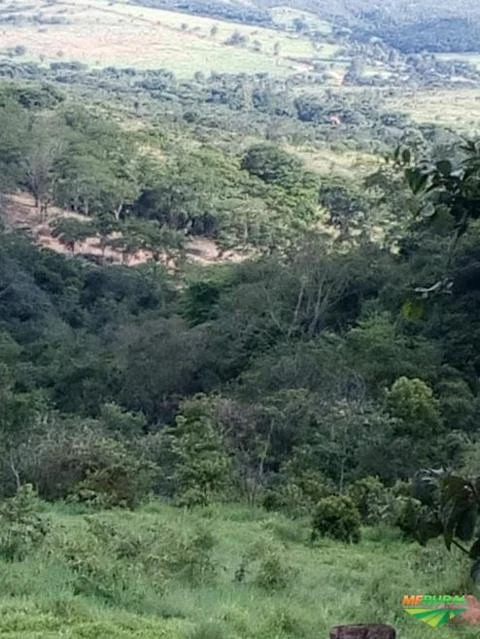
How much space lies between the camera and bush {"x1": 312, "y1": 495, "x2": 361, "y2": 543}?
8047mm

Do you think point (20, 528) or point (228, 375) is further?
point (228, 375)

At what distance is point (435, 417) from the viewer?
473 inches

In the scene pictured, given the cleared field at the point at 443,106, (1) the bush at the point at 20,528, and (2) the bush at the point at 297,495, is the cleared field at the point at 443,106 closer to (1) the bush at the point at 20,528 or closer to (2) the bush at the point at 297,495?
(2) the bush at the point at 297,495

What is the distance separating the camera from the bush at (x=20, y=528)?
18.6 feet

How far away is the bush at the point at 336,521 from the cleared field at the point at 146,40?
82.8 metres

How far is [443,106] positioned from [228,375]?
195 feet

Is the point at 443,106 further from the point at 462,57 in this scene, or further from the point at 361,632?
the point at 361,632

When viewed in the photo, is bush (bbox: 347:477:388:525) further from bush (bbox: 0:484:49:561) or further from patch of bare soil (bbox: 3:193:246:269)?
patch of bare soil (bbox: 3:193:246:269)

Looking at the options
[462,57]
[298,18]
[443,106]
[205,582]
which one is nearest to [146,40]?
[462,57]

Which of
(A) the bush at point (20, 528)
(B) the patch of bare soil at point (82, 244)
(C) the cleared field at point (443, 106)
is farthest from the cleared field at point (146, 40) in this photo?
(A) the bush at point (20, 528)

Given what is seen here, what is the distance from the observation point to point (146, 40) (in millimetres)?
101062

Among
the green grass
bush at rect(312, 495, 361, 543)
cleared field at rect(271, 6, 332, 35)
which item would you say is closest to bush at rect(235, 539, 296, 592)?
bush at rect(312, 495, 361, 543)

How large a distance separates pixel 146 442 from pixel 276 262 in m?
10.5

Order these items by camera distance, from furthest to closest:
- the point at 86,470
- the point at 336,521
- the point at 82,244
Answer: the point at 82,244 < the point at 86,470 < the point at 336,521
